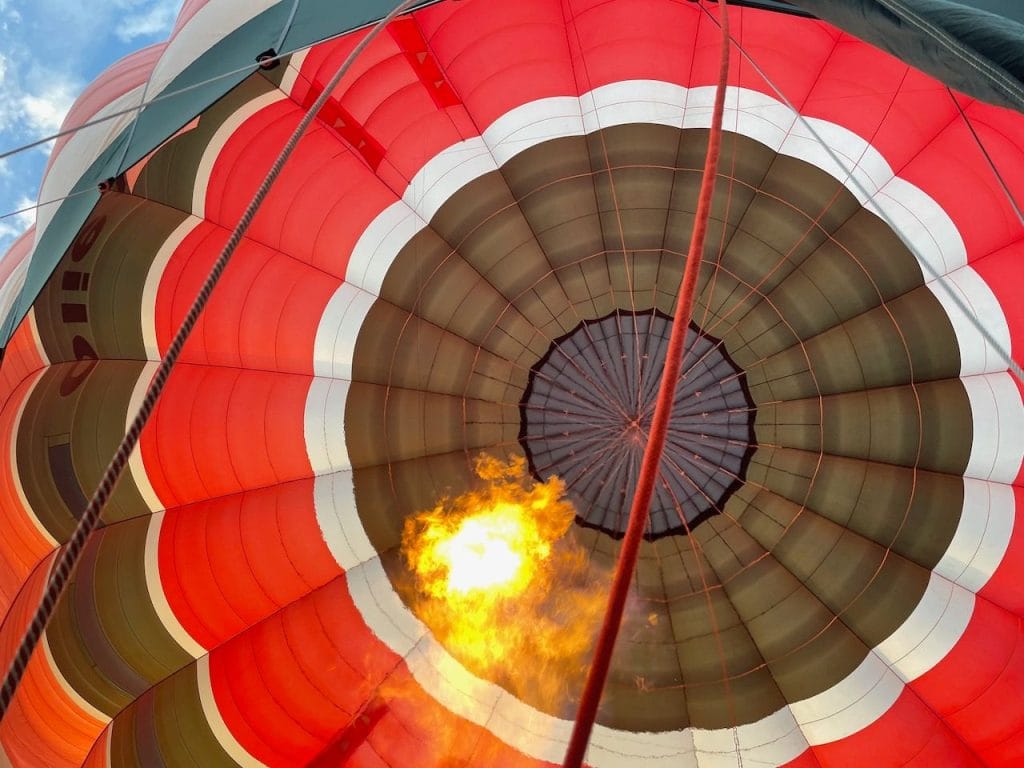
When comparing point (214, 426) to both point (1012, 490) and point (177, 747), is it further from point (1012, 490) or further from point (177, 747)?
point (1012, 490)

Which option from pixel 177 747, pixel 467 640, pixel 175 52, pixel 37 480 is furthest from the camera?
pixel 467 640

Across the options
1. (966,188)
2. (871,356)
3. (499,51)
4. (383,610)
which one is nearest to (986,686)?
Answer: (871,356)

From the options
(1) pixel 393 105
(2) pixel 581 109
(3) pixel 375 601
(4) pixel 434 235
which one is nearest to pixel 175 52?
(1) pixel 393 105

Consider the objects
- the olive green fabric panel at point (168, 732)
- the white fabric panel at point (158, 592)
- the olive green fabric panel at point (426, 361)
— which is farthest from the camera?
the olive green fabric panel at point (426, 361)

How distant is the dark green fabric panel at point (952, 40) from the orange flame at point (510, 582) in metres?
4.27

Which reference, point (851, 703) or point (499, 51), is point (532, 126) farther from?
point (851, 703)

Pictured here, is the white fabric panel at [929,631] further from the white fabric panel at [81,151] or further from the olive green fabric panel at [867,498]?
the white fabric panel at [81,151]

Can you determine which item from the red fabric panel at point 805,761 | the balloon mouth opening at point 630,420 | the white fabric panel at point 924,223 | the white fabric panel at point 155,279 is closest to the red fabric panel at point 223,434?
the white fabric panel at point 155,279

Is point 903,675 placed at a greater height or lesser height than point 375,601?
greater

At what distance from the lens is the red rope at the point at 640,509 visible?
1.69 meters

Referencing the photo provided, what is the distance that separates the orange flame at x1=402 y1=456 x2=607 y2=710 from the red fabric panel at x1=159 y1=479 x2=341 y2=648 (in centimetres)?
79

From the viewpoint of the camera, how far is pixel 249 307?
529cm

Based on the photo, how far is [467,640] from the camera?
226 inches

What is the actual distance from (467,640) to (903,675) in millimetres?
3121
